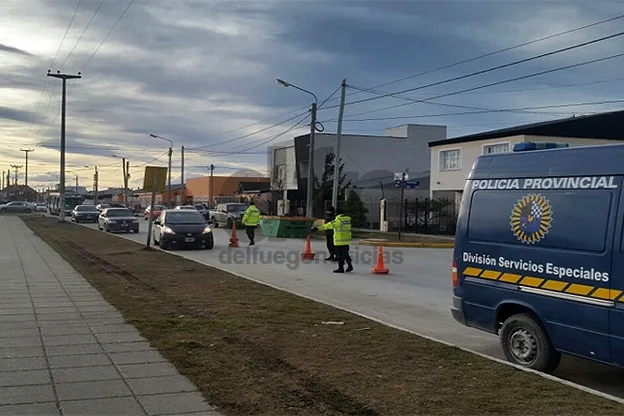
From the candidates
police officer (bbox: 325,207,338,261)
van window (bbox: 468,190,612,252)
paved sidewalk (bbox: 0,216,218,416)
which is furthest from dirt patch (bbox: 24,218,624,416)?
police officer (bbox: 325,207,338,261)

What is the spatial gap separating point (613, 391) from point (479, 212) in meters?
2.34

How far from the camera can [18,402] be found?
5398 millimetres

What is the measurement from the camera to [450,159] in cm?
4025

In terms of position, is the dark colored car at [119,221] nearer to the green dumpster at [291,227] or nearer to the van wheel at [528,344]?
the green dumpster at [291,227]

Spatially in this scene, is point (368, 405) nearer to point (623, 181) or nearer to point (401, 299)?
point (623, 181)

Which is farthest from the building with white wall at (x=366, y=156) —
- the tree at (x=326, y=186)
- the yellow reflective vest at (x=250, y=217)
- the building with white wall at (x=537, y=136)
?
the yellow reflective vest at (x=250, y=217)

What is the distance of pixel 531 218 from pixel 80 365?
16.0 feet

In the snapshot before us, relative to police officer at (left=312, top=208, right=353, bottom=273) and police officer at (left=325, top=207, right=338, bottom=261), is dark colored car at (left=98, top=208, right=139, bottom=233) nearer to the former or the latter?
police officer at (left=325, top=207, right=338, bottom=261)

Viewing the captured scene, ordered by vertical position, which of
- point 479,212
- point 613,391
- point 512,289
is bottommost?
point 613,391

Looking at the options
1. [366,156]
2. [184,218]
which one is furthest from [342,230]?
[366,156]

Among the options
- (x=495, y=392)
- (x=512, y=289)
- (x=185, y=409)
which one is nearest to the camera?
(x=185, y=409)

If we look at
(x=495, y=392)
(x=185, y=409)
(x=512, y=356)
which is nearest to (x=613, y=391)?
(x=512, y=356)

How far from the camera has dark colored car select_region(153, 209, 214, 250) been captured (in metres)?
23.7

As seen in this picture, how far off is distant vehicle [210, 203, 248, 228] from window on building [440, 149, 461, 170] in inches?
500
